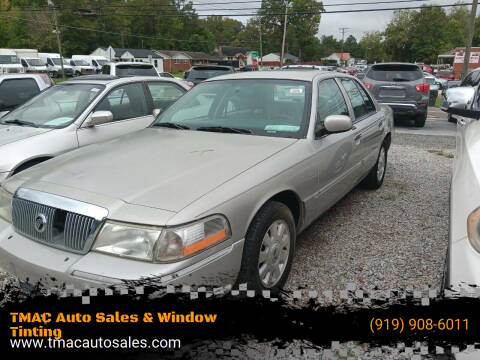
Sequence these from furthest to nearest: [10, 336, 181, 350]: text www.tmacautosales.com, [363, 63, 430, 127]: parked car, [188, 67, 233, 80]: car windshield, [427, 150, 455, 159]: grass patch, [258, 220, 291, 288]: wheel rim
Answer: [188, 67, 233, 80]: car windshield < [363, 63, 430, 127]: parked car < [427, 150, 455, 159]: grass patch < [258, 220, 291, 288]: wheel rim < [10, 336, 181, 350]: text www.tmacautosales.com

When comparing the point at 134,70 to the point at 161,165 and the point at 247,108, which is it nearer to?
the point at 247,108

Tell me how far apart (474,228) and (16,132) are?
467 centimetres

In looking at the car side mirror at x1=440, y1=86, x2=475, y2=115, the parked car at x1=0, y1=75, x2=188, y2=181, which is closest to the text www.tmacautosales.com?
the parked car at x1=0, y1=75, x2=188, y2=181

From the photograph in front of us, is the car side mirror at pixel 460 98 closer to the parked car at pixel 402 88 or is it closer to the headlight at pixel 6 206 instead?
the headlight at pixel 6 206

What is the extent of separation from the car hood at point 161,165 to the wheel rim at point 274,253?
0.48m

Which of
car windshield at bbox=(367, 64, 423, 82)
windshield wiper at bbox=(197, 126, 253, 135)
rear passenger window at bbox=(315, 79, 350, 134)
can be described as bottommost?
windshield wiper at bbox=(197, 126, 253, 135)

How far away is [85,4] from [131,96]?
81372 mm

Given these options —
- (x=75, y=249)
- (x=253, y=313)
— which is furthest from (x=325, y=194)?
(x=75, y=249)

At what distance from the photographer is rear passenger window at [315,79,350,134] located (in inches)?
136

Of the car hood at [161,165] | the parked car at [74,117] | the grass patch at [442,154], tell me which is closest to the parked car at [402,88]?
the grass patch at [442,154]

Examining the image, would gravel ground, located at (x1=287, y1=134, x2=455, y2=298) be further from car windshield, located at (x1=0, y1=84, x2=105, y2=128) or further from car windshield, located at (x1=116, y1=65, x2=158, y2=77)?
car windshield, located at (x1=116, y1=65, x2=158, y2=77)

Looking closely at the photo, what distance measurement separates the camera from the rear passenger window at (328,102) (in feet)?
11.4

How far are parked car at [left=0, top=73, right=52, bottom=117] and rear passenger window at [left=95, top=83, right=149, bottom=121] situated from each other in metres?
2.65

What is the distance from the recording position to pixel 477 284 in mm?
1716
